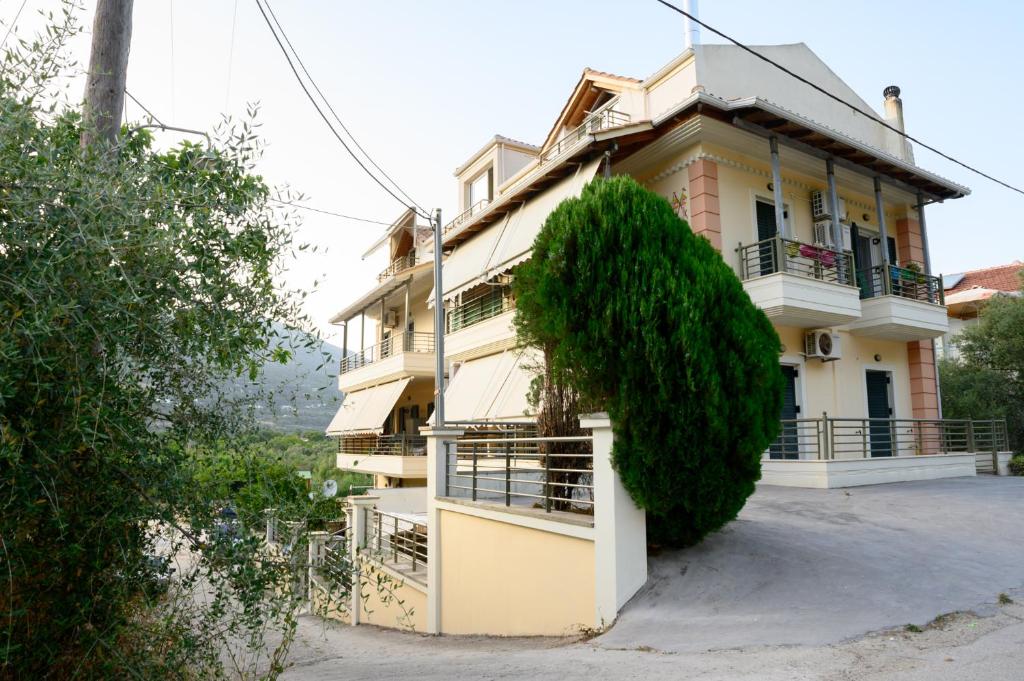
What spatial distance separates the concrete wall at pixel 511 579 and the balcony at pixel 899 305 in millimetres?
11185

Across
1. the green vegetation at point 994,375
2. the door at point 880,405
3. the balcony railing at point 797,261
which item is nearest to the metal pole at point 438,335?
the balcony railing at point 797,261

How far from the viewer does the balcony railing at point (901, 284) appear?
16.1 metres

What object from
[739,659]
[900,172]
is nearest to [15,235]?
[739,659]

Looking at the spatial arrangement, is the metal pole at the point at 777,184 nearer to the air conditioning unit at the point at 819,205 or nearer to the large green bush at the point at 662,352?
the air conditioning unit at the point at 819,205

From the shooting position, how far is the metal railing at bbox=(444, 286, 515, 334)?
A: 63.0 feet

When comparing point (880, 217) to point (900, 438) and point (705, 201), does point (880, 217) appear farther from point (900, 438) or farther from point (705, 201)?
point (900, 438)

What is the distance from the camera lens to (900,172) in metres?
16.3

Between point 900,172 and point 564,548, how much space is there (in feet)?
46.2

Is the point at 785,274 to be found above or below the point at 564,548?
above

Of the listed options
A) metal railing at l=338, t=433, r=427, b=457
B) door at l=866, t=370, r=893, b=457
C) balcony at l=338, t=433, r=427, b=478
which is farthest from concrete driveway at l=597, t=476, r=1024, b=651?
metal railing at l=338, t=433, r=427, b=457

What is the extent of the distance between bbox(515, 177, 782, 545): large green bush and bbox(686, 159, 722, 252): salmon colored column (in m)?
6.79

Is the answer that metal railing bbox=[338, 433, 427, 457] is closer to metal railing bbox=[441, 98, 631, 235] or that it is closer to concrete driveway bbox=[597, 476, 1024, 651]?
metal railing bbox=[441, 98, 631, 235]

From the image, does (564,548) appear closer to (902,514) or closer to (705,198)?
(902,514)

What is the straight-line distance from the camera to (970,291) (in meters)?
30.1
